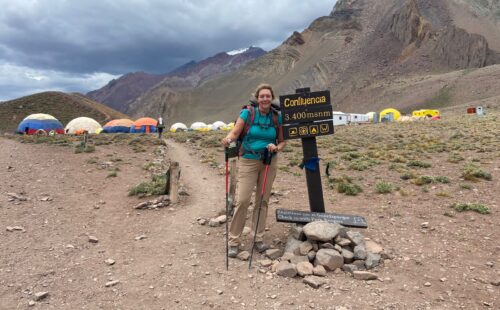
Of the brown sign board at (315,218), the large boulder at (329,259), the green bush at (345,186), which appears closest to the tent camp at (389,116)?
the green bush at (345,186)

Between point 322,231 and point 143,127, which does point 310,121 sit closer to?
point 322,231

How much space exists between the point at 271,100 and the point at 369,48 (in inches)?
5416

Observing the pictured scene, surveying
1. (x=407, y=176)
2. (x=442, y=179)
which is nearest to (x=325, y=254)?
(x=442, y=179)

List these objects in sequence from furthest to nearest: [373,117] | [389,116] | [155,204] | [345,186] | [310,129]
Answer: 1. [373,117]
2. [389,116]
3. [345,186]
4. [155,204]
5. [310,129]

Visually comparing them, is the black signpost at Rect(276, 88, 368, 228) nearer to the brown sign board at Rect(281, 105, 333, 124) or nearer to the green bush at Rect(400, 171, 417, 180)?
the brown sign board at Rect(281, 105, 333, 124)

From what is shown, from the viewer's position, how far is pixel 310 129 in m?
6.75

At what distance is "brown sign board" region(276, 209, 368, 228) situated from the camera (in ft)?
21.6

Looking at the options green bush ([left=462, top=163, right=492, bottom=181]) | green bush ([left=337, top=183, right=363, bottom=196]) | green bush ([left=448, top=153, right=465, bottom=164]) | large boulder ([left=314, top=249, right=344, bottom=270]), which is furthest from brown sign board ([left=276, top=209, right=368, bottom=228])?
green bush ([left=448, top=153, right=465, bottom=164])

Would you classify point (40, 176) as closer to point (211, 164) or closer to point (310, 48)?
point (211, 164)

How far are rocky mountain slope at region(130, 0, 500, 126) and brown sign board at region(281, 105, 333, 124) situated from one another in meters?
89.3

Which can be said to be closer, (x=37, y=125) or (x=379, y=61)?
(x=37, y=125)

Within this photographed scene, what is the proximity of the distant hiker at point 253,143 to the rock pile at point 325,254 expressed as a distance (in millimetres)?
716

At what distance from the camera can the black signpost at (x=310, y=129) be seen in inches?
259

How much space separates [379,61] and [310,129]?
128104 millimetres
